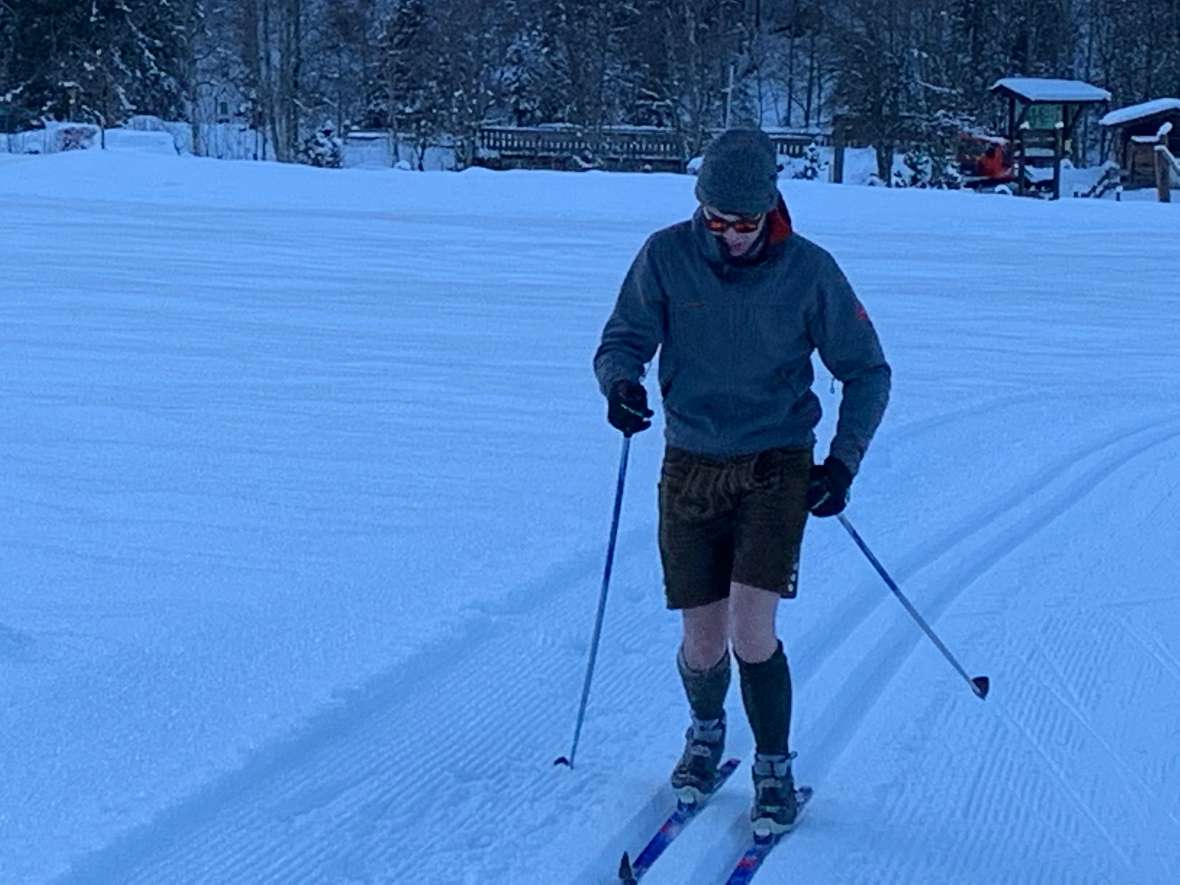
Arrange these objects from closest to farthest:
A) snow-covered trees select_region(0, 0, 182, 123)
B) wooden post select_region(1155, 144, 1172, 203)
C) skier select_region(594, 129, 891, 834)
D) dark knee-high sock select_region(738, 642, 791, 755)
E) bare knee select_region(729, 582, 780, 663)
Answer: skier select_region(594, 129, 891, 834) → bare knee select_region(729, 582, 780, 663) → dark knee-high sock select_region(738, 642, 791, 755) → wooden post select_region(1155, 144, 1172, 203) → snow-covered trees select_region(0, 0, 182, 123)

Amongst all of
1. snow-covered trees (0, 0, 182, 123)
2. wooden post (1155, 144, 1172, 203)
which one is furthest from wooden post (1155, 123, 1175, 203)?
snow-covered trees (0, 0, 182, 123)

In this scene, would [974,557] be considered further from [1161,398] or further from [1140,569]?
[1161,398]

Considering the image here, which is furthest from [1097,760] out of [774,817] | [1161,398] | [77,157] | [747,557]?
[77,157]

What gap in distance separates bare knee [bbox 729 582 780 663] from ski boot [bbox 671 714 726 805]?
38 cm

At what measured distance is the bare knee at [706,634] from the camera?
4199mm

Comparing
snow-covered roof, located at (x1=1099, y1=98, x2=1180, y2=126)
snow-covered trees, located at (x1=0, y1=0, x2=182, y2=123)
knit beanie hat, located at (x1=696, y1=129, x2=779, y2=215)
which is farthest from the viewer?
snow-covered trees, located at (x1=0, y1=0, x2=182, y2=123)

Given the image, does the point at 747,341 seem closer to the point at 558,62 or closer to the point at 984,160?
the point at 984,160

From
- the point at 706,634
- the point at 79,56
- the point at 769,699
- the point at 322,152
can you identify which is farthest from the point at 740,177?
the point at 79,56

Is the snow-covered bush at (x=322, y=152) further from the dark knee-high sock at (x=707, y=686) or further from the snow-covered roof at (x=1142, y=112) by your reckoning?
the dark knee-high sock at (x=707, y=686)

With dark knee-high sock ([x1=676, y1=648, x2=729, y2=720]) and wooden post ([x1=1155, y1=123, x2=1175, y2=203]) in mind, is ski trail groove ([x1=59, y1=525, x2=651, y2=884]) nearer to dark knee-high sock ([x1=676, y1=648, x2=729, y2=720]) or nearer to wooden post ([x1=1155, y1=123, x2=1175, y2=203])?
dark knee-high sock ([x1=676, y1=648, x2=729, y2=720])

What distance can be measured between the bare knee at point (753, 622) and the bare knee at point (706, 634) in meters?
0.13

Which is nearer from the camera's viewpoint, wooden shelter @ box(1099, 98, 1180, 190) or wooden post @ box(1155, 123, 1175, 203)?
wooden post @ box(1155, 123, 1175, 203)

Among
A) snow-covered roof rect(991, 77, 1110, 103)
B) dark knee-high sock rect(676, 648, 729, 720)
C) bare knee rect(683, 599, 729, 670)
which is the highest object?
snow-covered roof rect(991, 77, 1110, 103)

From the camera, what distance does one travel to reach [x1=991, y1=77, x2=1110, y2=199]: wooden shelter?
33562 millimetres
